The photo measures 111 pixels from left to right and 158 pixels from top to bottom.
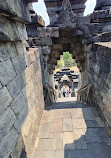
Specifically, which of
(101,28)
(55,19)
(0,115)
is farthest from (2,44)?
(101,28)

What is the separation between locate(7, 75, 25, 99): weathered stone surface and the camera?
4.78ft

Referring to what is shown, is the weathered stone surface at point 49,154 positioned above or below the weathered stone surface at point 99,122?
below

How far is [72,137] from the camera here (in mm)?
2623

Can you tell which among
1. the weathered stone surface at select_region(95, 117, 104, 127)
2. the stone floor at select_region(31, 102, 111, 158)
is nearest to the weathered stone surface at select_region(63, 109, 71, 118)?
the stone floor at select_region(31, 102, 111, 158)

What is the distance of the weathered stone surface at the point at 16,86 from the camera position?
Result: 1456 mm

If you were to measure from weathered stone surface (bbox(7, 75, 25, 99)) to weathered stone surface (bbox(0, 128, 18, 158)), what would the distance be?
62cm

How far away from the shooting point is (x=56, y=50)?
4.70 m

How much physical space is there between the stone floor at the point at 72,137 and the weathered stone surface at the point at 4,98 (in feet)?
5.99

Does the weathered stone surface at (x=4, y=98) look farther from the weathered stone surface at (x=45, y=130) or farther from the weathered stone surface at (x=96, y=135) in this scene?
the weathered stone surface at (x=96, y=135)

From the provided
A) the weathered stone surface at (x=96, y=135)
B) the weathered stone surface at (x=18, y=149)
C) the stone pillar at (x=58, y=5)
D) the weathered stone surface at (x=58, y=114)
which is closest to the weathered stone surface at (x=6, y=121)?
the weathered stone surface at (x=18, y=149)

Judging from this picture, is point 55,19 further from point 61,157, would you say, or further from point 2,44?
point 61,157

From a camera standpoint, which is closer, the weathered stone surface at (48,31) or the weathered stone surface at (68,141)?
the weathered stone surface at (68,141)

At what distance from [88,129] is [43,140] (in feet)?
4.85

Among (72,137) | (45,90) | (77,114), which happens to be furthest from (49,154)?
(45,90)
